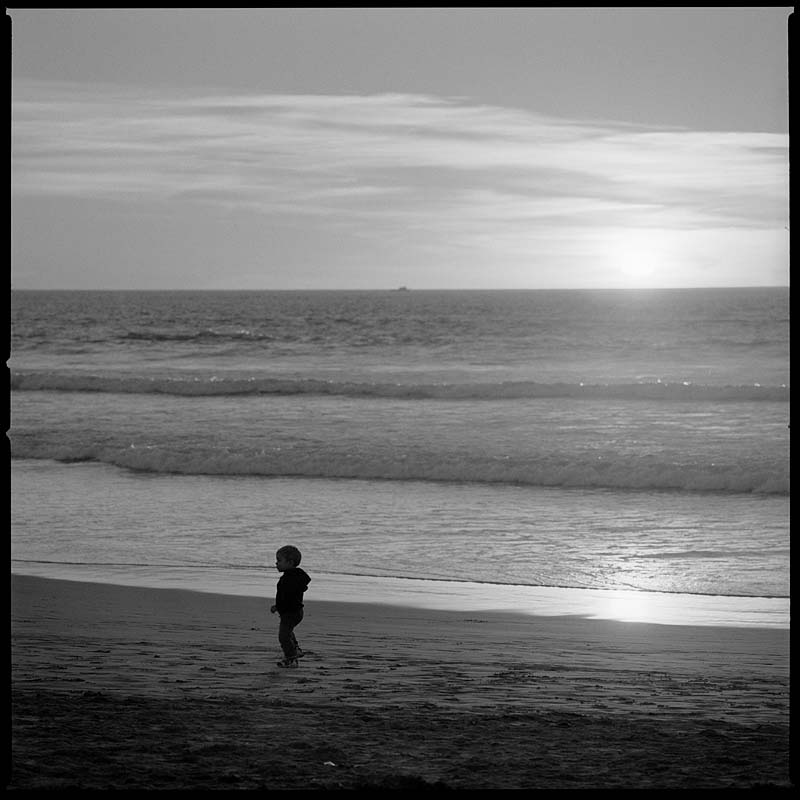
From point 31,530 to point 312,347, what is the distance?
134 ft

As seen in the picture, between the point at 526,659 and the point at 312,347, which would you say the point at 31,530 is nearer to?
→ the point at 526,659

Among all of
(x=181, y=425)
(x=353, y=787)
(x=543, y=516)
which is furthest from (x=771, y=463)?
(x=353, y=787)

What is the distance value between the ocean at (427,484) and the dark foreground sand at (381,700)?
1.17 metres

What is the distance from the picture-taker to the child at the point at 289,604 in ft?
22.5

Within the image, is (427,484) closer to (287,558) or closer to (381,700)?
(287,558)

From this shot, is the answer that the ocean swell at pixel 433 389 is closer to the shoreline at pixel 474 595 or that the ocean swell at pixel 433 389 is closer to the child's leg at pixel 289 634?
the shoreline at pixel 474 595

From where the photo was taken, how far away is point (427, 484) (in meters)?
17.0

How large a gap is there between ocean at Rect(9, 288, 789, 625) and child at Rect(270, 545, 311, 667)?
2538 mm

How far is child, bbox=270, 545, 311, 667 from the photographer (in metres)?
6.86

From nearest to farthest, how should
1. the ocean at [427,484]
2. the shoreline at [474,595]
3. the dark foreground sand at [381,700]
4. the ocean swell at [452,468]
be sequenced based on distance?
the dark foreground sand at [381,700]
the shoreline at [474,595]
the ocean at [427,484]
the ocean swell at [452,468]

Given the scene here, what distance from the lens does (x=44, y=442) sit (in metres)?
21.2

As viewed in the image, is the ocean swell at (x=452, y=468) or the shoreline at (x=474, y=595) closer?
the shoreline at (x=474, y=595)

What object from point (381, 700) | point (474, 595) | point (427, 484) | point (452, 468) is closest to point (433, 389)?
point (452, 468)

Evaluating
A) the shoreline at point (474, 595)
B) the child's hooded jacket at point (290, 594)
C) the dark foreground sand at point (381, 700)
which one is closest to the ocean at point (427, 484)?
the shoreline at point (474, 595)
